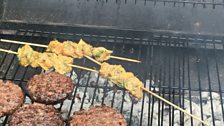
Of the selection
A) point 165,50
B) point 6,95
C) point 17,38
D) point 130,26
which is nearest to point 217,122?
point 165,50

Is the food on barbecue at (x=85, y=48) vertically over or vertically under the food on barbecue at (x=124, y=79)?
over

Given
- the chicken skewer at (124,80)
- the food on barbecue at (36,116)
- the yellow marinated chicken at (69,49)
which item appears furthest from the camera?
the yellow marinated chicken at (69,49)

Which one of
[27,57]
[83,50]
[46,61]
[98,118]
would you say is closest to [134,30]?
[83,50]

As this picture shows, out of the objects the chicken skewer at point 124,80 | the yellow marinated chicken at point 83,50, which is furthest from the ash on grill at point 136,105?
the yellow marinated chicken at point 83,50

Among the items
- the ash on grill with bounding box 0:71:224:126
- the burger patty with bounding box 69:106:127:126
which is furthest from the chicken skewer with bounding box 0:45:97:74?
the burger patty with bounding box 69:106:127:126

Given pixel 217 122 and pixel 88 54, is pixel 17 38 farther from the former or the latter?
pixel 217 122

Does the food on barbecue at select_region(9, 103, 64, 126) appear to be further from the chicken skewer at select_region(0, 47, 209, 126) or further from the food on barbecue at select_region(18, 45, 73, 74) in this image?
the chicken skewer at select_region(0, 47, 209, 126)

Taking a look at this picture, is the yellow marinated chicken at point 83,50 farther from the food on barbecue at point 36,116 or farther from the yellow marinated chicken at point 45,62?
the food on barbecue at point 36,116

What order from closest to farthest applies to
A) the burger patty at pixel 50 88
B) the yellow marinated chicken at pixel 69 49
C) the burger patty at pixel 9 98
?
1. the burger patty at pixel 9 98
2. the burger patty at pixel 50 88
3. the yellow marinated chicken at pixel 69 49
